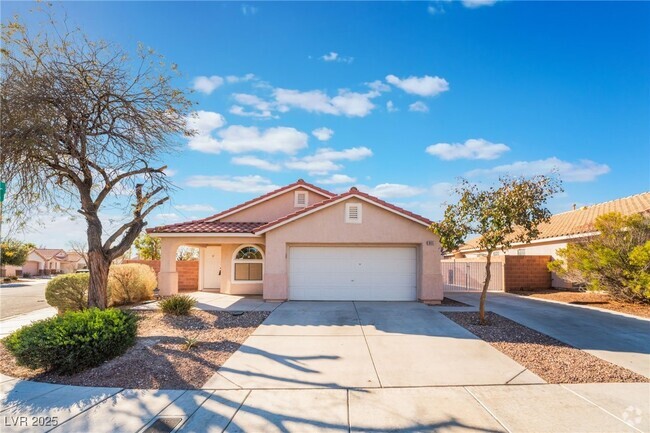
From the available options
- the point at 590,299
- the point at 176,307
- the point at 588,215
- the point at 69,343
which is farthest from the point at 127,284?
the point at 588,215

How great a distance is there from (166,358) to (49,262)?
71.7 meters

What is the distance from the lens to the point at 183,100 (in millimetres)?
11359

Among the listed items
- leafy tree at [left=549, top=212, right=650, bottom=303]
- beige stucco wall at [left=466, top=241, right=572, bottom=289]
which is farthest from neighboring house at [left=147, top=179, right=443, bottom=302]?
beige stucco wall at [left=466, top=241, right=572, bottom=289]

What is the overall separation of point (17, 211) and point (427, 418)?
10.8 metres

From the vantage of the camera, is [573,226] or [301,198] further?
[573,226]

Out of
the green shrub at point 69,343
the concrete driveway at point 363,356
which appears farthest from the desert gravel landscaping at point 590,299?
the green shrub at point 69,343

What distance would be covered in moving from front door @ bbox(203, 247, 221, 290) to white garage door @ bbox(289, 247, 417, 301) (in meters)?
6.34

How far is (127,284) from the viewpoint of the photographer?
1547 cm


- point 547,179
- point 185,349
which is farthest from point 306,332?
point 547,179

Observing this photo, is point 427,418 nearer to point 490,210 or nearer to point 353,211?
point 490,210

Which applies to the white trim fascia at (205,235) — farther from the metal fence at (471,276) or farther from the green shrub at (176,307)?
the metal fence at (471,276)

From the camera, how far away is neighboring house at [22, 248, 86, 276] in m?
58.2

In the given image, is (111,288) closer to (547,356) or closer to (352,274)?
(352,274)

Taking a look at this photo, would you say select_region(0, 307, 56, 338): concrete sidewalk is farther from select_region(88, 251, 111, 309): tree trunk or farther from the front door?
the front door
